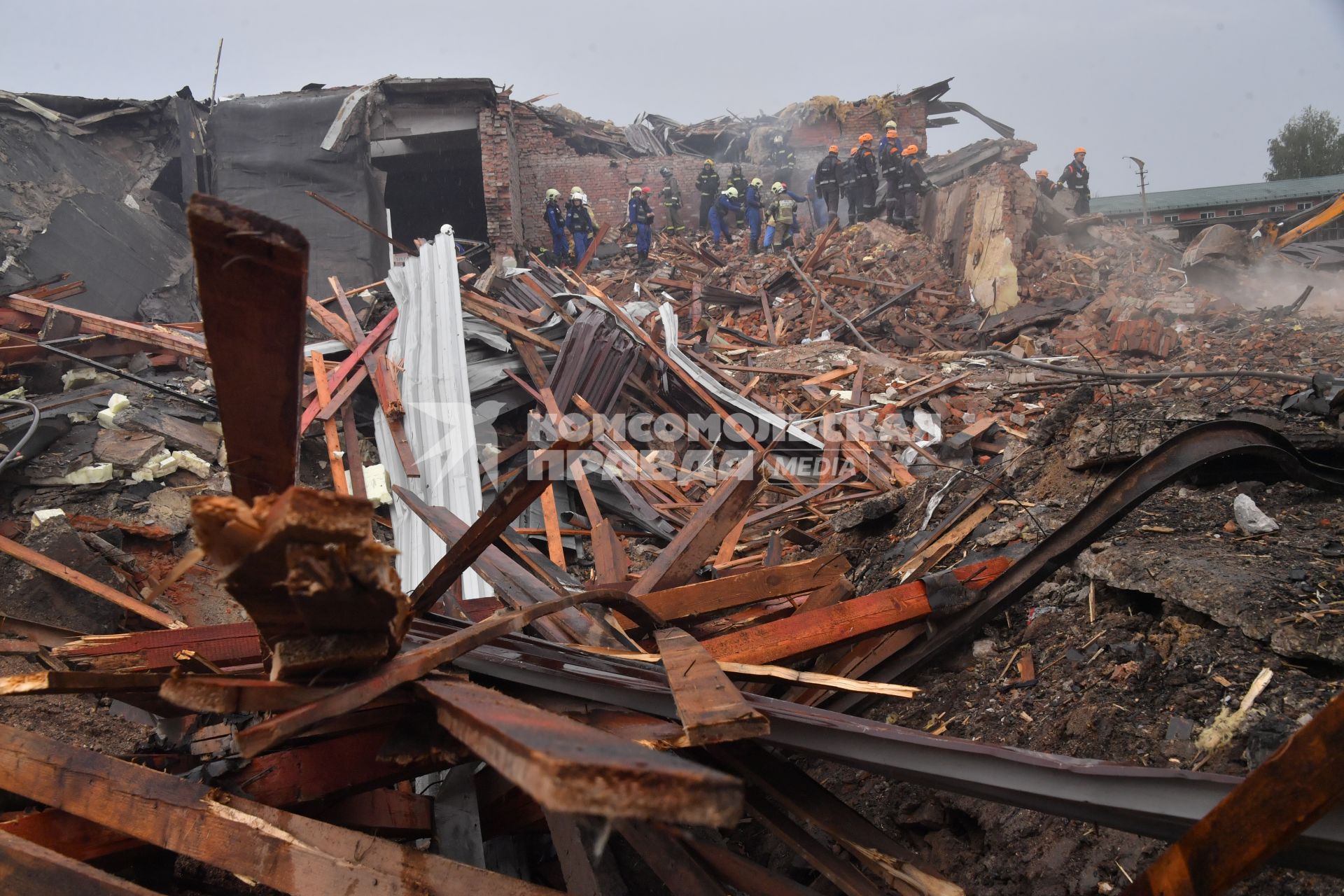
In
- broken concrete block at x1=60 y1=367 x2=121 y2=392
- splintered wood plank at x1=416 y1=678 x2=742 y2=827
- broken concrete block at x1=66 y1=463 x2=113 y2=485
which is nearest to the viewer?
splintered wood plank at x1=416 y1=678 x2=742 y2=827

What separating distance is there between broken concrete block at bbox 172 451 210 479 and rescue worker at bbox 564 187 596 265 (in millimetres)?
10153

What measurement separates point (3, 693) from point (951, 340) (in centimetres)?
1054

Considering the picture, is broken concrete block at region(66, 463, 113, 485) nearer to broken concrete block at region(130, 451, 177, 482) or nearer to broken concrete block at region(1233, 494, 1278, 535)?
broken concrete block at region(130, 451, 177, 482)

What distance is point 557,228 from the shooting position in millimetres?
15383

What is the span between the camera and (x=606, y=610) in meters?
2.79

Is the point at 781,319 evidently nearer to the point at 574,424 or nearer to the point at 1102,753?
the point at 574,424

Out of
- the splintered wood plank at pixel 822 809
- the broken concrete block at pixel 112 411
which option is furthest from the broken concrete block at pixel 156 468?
the splintered wood plank at pixel 822 809

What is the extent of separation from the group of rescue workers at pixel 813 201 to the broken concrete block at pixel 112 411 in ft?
33.3

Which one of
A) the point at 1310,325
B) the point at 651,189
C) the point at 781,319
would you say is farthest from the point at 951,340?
the point at 651,189

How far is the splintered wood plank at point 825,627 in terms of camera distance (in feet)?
8.17

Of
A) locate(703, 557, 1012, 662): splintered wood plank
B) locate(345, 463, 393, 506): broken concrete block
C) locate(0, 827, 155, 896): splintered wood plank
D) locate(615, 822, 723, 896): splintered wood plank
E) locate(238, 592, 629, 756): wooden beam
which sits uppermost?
locate(238, 592, 629, 756): wooden beam

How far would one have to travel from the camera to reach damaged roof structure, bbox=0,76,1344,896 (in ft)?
4.19

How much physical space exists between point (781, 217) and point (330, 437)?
10.6m

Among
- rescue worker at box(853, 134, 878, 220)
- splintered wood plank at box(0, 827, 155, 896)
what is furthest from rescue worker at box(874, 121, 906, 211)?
splintered wood plank at box(0, 827, 155, 896)
